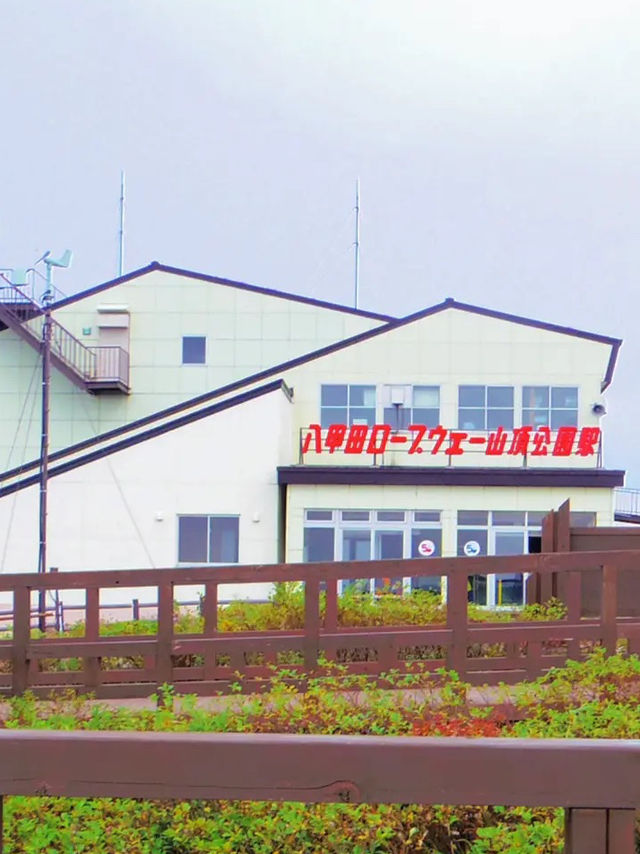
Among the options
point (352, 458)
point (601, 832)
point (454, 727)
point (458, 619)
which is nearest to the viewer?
point (601, 832)

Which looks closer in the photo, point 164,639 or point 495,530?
point 164,639

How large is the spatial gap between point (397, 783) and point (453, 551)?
29.0 meters

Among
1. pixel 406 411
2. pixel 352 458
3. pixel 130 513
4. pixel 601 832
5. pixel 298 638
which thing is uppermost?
pixel 406 411

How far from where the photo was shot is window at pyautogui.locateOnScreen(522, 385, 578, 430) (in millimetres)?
33906

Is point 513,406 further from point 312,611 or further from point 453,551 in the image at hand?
point 312,611

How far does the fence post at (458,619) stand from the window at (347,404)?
24508 millimetres

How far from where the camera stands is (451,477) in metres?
31.4

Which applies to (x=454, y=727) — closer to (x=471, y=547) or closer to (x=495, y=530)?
(x=471, y=547)

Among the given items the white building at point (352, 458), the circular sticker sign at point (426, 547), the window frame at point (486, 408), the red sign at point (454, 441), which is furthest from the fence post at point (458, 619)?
the window frame at point (486, 408)

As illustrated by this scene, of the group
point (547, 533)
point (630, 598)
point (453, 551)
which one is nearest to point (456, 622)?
point (630, 598)

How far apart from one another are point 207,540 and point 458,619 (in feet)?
73.1

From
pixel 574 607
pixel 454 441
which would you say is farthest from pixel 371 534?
pixel 574 607

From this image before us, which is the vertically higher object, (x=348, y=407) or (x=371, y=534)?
(x=348, y=407)

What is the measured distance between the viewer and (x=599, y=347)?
111 ft
